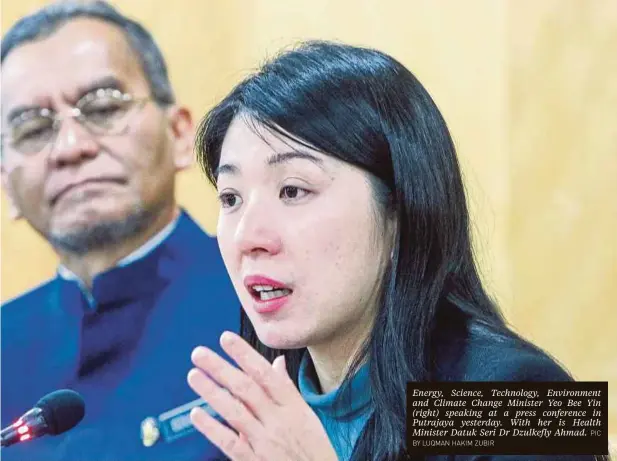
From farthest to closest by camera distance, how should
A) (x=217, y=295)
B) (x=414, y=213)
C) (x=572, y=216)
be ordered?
(x=217, y=295)
(x=572, y=216)
(x=414, y=213)

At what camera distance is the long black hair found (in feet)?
4.47

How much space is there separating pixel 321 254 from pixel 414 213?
16 centimetres

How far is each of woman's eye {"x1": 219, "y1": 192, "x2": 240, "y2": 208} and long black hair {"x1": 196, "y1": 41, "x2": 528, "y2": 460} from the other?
129 mm

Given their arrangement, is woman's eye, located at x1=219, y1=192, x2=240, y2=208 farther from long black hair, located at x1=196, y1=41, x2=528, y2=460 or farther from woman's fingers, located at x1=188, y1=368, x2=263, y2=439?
woman's fingers, located at x1=188, y1=368, x2=263, y2=439

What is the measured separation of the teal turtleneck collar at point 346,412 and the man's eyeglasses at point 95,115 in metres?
0.71

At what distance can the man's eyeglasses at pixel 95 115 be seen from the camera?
1.80m

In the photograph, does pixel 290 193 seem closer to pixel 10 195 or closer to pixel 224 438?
pixel 224 438

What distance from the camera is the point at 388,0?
5.56ft

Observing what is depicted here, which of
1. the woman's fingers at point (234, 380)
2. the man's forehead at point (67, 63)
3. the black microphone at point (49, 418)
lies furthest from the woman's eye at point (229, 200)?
the black microphone at point (49, 418)

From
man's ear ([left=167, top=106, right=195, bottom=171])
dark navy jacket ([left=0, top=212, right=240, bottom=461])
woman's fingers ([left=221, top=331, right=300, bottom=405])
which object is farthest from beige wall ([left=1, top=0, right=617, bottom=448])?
woman's fingers ([left=221, top=331, right=300, bottom=405])

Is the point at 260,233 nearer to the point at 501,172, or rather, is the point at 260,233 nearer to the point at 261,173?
the point at 261,173

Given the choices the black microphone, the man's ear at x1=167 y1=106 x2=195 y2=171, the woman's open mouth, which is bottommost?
the black microphone

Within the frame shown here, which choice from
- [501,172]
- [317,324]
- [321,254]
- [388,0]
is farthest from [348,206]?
[388,0]

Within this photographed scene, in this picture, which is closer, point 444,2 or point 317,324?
point 317,324
